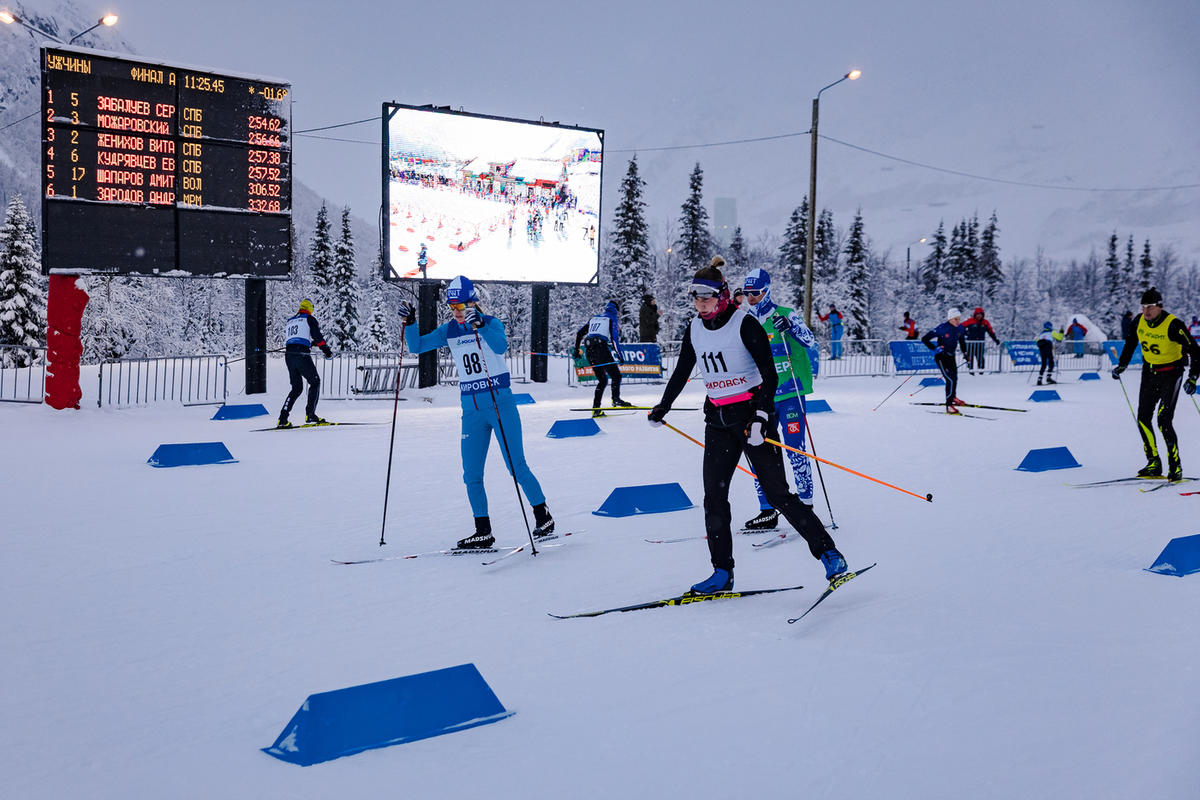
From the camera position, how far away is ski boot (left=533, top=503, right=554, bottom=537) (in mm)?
6891

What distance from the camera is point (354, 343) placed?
52938 mm

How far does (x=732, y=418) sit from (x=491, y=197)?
1791cm

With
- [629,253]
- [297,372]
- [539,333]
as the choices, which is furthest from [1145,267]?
[297,372]

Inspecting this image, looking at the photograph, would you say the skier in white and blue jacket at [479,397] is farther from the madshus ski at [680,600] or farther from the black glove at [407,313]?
the madshus ski at [680,600]

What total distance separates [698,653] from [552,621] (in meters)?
0.95

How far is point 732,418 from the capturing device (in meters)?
5.19

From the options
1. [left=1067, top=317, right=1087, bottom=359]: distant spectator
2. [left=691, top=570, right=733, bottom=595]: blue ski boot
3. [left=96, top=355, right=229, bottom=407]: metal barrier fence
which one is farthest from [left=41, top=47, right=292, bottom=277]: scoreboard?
[left=1067, top=317, right=1087, bottom=359]: distant spectator

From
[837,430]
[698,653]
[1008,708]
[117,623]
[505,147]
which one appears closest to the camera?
[1008,708]

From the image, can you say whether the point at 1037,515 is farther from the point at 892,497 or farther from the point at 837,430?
the point at 837,430

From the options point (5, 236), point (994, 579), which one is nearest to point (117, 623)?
point (994, 579)

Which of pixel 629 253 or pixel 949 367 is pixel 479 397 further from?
pixel 629 253

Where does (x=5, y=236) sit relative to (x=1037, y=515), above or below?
above

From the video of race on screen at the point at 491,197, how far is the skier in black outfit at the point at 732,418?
52.6 feet

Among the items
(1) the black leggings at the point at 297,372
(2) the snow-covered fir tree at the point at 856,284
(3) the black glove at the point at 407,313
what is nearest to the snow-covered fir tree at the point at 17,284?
(1) the black leggings at the point at 297,372
